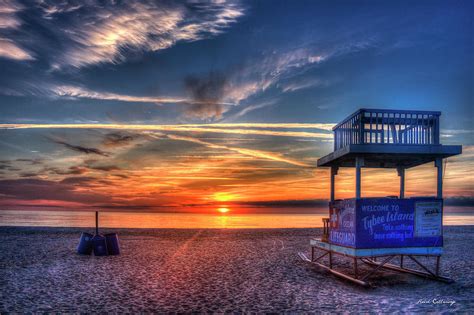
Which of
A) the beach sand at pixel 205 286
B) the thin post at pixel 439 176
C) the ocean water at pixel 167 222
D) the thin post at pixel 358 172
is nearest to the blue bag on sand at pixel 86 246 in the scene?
the beach sand at pixel 205 286

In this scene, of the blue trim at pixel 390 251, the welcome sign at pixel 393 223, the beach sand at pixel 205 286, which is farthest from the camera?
the welcome sign at pixel 393 223

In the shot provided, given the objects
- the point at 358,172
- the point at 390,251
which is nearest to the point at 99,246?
the point at 358,172

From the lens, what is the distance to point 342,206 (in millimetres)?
11516

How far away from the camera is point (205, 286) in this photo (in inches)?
403

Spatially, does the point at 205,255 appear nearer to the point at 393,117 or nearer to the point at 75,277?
the point at 75,277

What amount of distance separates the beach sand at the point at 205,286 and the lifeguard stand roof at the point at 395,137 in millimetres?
3353

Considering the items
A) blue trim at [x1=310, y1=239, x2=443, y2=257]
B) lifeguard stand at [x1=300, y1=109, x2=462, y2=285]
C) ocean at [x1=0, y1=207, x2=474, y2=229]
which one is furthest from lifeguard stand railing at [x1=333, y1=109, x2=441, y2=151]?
ocean at [x1=0, y1=207, x2=474, y2=229]

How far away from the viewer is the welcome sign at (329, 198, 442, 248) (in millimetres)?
10508

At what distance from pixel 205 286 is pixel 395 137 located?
6.27m

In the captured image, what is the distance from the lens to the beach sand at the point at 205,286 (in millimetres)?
8289

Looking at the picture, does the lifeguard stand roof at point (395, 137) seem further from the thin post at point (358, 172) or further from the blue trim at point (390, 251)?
the blue trim at point (390, 251)

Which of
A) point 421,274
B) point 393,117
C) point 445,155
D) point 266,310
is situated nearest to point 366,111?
point 393,117

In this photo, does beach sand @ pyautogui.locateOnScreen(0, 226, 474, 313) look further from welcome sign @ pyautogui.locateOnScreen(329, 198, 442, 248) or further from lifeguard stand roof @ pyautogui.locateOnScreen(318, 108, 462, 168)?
lifeguard stand roof @ pyautogui.locateOnScreen(318, 108, 462, 168)

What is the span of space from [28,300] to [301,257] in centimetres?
942
